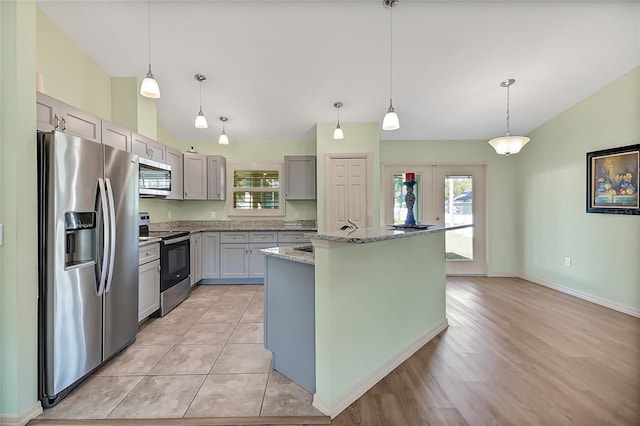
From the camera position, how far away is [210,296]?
3.87 m

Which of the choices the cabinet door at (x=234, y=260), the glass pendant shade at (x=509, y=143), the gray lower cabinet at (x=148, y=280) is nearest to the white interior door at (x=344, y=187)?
the cabinet door at (x=234, y=260)

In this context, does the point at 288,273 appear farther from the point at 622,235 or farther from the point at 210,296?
the point at 622,235

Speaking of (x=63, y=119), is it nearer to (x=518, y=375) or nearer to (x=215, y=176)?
(x=215, y=176)

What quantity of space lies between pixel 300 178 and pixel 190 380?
3258 mm

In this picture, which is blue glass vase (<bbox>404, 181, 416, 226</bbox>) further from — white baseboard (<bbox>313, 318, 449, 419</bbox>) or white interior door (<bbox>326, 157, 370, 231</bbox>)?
white interior door (<bbox>326, 157, 370, 231</bbox>)

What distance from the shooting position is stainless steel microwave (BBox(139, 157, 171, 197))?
3.24 m

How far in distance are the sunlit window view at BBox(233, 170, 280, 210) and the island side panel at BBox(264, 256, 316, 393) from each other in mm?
2954

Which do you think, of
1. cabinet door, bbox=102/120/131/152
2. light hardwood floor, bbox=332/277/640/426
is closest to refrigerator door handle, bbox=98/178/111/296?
Answer: cabinet door, bbox=102/120/131/152

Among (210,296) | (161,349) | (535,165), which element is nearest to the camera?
(161,349)

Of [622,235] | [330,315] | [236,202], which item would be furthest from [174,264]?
[622,235]

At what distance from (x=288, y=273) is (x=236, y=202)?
336 centimetres

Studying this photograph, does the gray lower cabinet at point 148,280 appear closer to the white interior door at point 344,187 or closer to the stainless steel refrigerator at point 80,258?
the stainless steel refrigerator at point 80,258

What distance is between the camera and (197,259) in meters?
4.19

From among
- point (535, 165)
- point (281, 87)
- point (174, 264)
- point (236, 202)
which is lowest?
point (174, 264)
